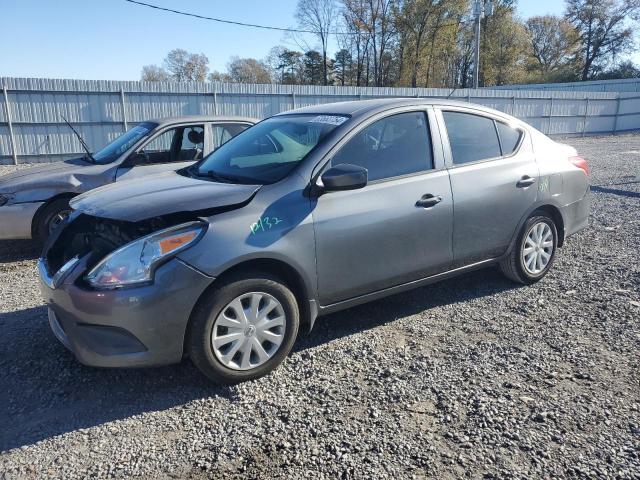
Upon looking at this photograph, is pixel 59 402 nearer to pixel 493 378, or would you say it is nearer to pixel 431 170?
pixel 493 378

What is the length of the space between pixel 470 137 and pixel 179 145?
392cm

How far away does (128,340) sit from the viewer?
291 cm

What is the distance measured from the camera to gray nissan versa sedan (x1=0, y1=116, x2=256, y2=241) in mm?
5969

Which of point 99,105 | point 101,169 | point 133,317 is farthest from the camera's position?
point 99,105

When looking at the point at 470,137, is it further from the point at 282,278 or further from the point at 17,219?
the point at 17,219

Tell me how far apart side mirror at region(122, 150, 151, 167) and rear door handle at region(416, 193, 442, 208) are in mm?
3998

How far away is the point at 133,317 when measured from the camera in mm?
2846

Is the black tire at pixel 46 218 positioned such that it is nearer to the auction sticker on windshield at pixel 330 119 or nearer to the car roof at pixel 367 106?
the car roof at pixel 367 106

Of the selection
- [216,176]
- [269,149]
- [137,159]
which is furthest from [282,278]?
[137,159]

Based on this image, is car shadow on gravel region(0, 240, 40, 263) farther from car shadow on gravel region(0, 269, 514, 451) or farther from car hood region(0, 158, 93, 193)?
car shadow on gravel region(0, 269, 514, 451)

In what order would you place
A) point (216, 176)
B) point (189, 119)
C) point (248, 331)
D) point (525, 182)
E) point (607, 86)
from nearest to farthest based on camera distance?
1. point (248, 331)
2. point (216, 176)
3. point (525, 182)
4. point (189, 119)
5. point (607, 86)

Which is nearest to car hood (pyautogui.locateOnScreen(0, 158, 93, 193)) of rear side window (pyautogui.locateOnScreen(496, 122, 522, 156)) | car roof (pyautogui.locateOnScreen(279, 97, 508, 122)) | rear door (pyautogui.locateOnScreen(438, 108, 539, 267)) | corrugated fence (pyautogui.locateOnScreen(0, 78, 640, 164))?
car roof (pyautogui.locateOnScreen(279, 97, 508, 122))

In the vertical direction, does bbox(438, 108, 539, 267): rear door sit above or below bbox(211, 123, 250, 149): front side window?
below

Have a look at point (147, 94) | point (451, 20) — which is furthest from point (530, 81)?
point (147, 94)
